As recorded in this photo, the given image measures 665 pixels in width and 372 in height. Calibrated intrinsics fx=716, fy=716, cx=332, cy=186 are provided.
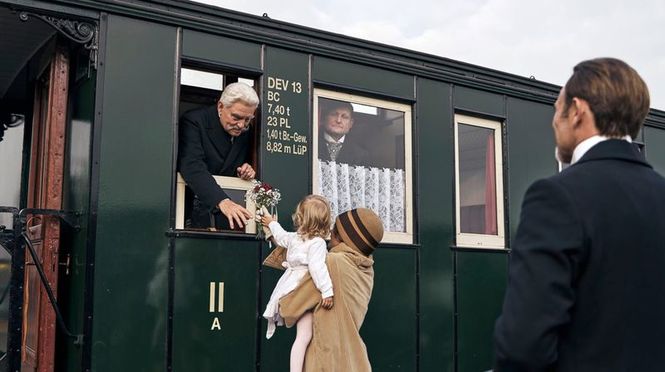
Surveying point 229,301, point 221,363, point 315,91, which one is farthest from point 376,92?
point 221,363

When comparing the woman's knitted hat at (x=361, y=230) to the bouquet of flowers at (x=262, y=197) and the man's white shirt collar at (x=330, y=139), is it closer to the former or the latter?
the bouquet of flowers at (x=262, y=197)

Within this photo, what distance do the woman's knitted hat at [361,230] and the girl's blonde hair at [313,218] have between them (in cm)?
11

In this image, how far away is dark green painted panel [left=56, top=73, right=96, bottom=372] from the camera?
4.16 meters

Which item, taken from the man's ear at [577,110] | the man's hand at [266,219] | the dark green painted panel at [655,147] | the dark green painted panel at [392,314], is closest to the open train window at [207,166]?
the man's hand at [266,219]

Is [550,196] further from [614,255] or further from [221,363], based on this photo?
[221,363]

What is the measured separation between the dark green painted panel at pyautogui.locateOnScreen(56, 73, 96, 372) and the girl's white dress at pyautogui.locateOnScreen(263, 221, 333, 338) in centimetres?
108

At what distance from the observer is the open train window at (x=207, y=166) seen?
14.8ft

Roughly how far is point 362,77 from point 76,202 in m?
2.18

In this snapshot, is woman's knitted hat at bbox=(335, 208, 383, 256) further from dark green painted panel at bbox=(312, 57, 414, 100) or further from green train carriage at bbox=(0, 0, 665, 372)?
dark green painted panel at bbox=(312, 57, 414, 100)

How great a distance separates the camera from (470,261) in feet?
18.7

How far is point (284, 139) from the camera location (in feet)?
15.8

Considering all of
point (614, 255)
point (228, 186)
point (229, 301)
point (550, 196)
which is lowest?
point (229, 301)

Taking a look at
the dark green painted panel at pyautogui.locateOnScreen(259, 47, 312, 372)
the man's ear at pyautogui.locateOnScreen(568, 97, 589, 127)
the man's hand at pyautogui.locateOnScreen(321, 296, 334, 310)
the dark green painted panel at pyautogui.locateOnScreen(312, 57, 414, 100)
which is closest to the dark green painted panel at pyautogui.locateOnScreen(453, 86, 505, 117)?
the dark green painted panel at pyautogui.locateOnScreen(312, 57, 414, 100)

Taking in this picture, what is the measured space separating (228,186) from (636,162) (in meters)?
3.25
